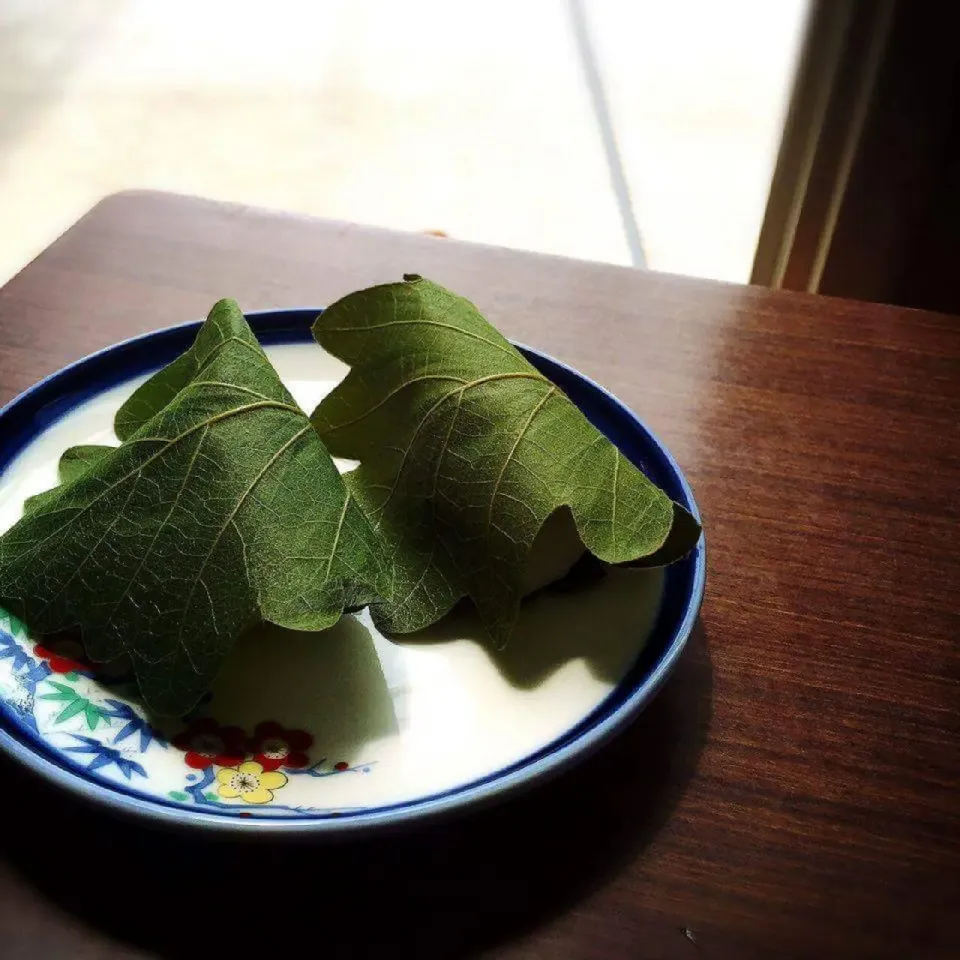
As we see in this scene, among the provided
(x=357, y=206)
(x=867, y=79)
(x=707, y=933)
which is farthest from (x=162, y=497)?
(x=357, y=206)

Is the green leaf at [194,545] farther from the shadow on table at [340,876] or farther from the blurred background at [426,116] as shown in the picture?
the blurred background at [426,116]

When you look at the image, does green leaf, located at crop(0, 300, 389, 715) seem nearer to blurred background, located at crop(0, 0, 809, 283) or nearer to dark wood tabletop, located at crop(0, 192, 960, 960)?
dark wood tabletop, located at crop(0, 192, 960, 960)

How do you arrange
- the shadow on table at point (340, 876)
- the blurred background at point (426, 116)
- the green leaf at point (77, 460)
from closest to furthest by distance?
the shadow on table at point (340, 876) < the green leaf at point (77, 460) < the blurred background at point (426, 116)

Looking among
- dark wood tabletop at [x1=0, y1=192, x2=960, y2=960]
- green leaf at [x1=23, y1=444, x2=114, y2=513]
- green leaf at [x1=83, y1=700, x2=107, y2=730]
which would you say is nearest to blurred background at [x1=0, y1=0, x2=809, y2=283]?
dark wood tabletop at [x1=0, y1=192, x2=960, y2=960]

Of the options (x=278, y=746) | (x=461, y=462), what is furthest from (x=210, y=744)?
(x=461, y=462)

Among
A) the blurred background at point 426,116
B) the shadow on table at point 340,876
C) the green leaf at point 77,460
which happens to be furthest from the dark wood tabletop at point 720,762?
the blurred background at point 426,116

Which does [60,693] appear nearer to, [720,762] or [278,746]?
[278,746]

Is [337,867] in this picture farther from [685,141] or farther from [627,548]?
[685,141]
